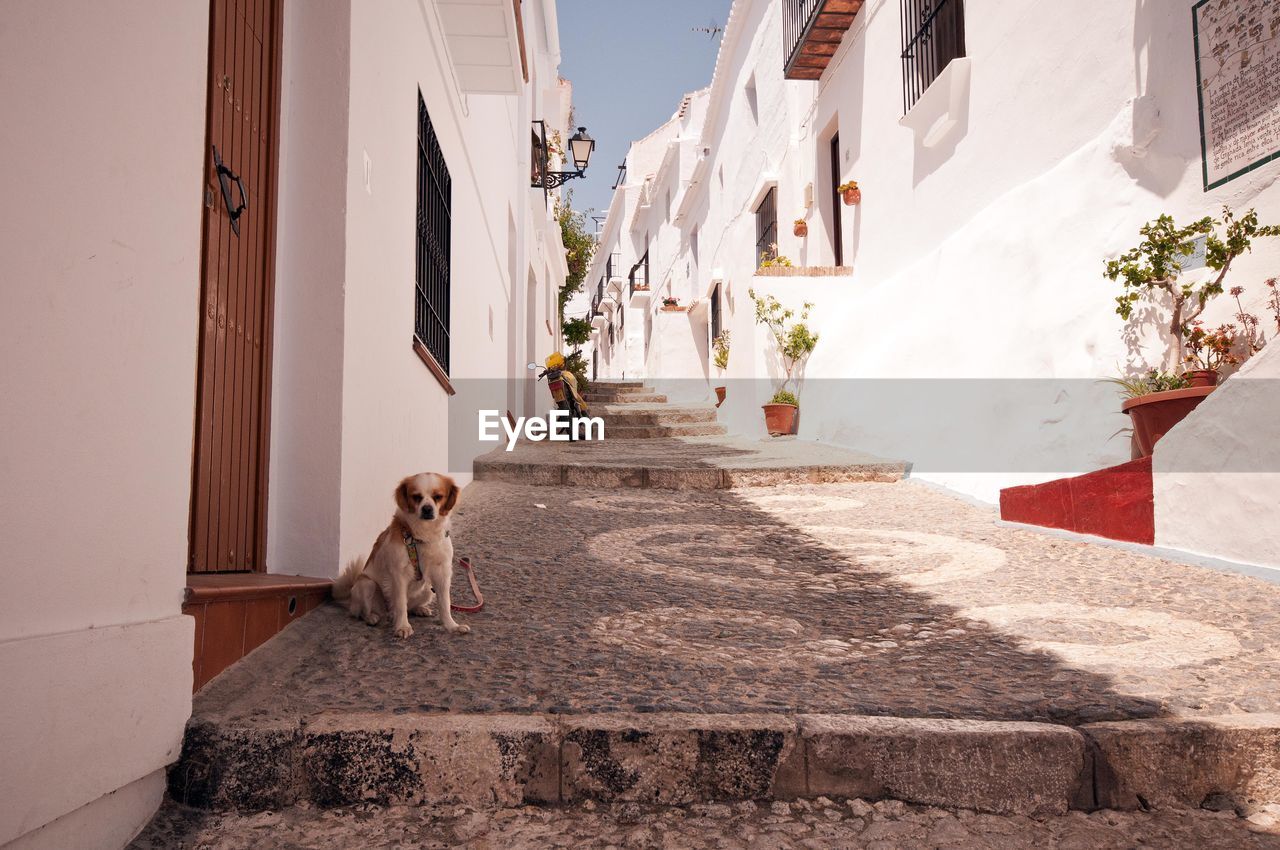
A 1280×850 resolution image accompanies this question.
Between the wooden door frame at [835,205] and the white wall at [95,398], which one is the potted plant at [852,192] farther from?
the white wall at [95,398]

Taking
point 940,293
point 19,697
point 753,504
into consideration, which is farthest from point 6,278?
point 940,293

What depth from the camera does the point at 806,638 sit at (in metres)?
2.74

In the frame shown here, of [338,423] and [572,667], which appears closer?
[572,667]

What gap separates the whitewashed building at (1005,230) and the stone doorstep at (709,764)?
79.0 inches

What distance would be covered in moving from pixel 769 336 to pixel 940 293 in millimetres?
3517

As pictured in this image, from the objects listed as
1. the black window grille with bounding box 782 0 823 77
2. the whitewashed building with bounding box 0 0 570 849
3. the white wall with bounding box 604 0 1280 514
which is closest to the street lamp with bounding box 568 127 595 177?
the black window grille with bounding box 782 0 823 77

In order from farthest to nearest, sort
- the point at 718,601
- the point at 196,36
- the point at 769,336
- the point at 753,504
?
the point at 769,336 < the point at 753,504 < the point at 718,601 < the point at 196,36

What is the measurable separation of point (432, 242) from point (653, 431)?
708 centimetres

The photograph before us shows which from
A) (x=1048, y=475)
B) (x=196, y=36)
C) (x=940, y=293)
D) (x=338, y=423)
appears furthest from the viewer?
(x=940, y=293)

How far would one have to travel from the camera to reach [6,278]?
1.38 meters

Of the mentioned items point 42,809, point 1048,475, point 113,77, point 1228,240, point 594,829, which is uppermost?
point 1228,240

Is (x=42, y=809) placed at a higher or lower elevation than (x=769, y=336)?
lower

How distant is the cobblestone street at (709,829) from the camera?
1.64 meters

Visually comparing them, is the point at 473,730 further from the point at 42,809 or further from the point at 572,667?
the point at 42,809
